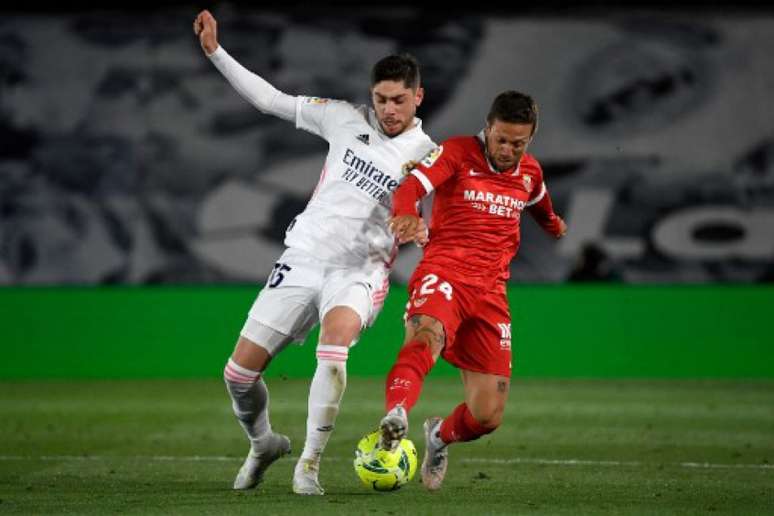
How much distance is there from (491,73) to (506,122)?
13.3m

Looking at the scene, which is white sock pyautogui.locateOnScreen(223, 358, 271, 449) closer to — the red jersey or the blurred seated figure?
the red jersey

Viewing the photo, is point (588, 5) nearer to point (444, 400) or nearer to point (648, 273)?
point (648, 273)

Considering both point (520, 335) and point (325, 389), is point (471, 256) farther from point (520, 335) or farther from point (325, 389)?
point (520, 335)

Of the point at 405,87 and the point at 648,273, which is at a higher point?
the point at 405,87

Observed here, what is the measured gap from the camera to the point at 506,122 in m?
6.92

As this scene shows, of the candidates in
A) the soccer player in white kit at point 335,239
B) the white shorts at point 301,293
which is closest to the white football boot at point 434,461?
the soccer player in white kit at point 335,239

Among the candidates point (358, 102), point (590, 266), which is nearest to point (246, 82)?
point (590, 266)

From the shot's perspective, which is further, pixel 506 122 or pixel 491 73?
pixel 491 73

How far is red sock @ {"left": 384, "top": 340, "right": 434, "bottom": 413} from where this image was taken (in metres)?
6.29

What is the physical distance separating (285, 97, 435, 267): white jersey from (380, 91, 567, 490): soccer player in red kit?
0.20 m

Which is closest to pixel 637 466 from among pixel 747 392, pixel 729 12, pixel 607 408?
pixel 607 408

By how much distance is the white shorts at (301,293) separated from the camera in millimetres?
7055

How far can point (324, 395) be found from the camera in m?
6.84

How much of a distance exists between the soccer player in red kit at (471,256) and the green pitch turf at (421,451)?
477 millimetres
